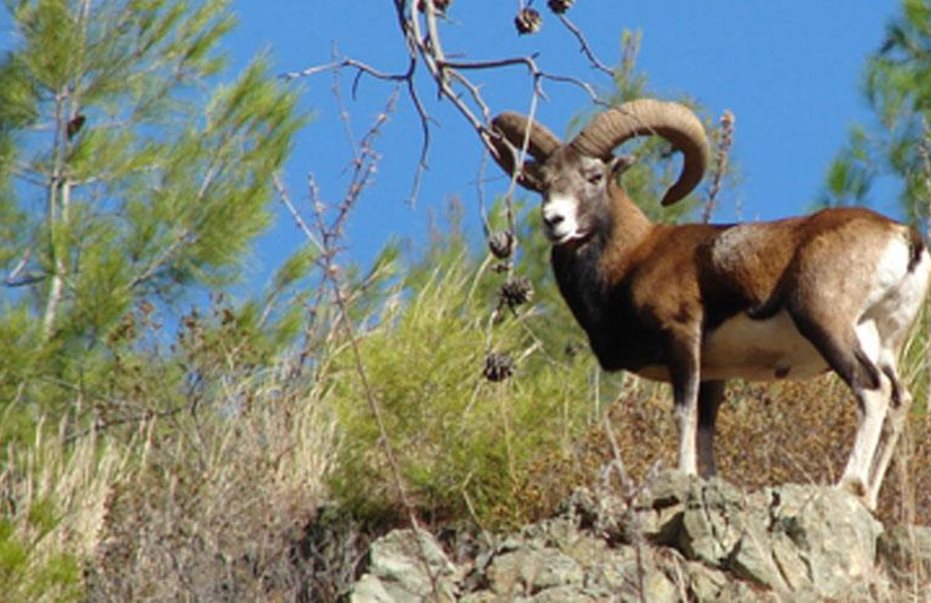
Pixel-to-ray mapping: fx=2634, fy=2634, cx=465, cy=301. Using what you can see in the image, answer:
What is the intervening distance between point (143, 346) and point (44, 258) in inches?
66.7

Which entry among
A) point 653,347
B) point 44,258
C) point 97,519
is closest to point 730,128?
point 653,347

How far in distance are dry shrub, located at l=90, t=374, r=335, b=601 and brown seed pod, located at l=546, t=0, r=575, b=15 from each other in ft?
17.9

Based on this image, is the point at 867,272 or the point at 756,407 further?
the point at 756,407

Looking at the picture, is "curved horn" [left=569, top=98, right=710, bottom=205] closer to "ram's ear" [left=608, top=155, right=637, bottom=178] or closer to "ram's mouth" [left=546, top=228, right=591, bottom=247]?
"ram's ear" [left=608, top=155, right=637, bottom=178]

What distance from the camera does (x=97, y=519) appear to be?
13.7 m

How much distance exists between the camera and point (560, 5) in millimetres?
7199

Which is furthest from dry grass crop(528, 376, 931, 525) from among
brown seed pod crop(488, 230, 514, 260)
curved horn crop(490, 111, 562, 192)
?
brown seed pod crop(488, 230, 514, 260)

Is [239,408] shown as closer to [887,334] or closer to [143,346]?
[143,346]

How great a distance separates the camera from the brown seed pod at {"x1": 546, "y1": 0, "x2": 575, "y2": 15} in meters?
7.18

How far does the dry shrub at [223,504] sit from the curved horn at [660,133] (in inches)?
96.4

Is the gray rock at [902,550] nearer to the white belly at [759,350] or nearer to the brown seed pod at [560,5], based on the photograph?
the white belly at [759,350]

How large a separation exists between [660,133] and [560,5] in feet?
19.2

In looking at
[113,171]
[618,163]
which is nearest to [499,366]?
[618,163]

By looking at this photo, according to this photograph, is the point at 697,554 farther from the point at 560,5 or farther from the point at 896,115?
the point at 896,115
